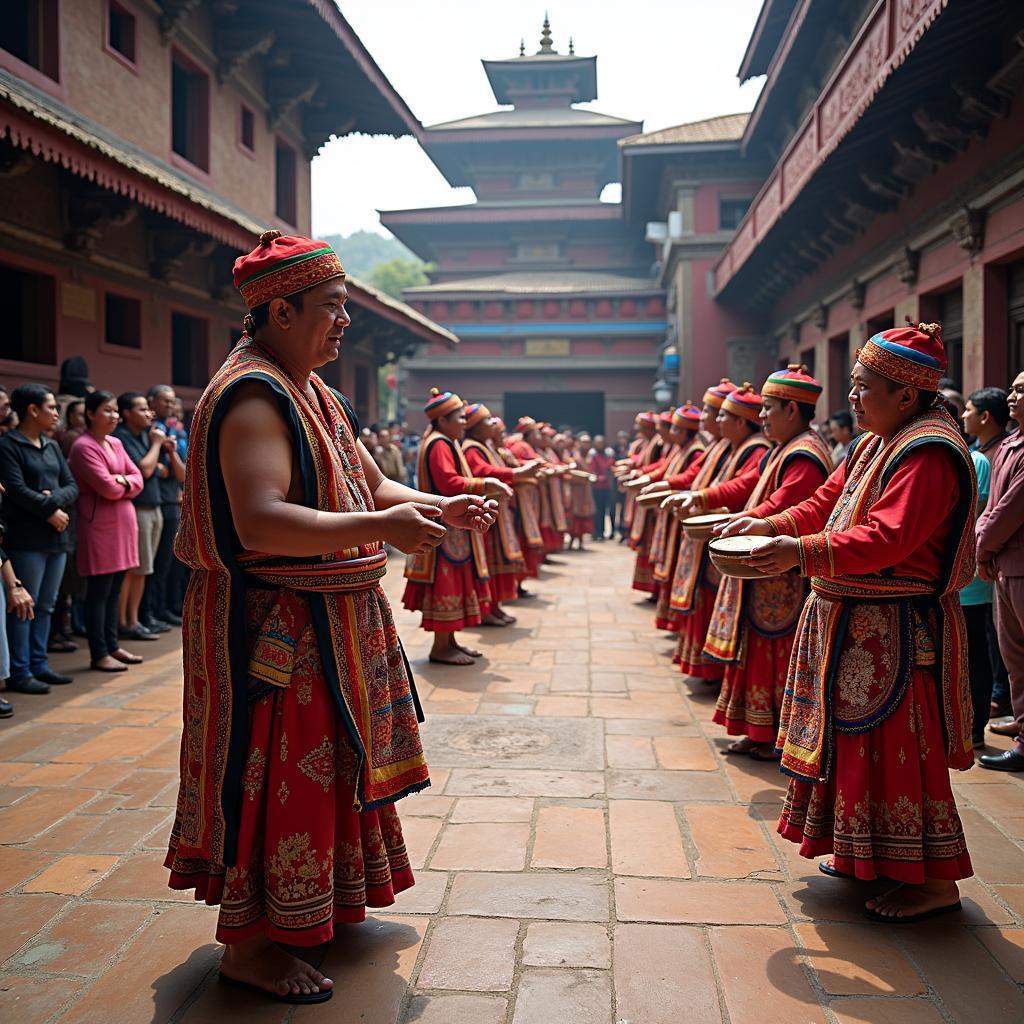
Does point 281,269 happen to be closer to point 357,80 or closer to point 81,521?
point 81,521

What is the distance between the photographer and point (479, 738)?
515cm

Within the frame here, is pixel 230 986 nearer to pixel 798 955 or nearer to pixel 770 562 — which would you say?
pixel 798 955

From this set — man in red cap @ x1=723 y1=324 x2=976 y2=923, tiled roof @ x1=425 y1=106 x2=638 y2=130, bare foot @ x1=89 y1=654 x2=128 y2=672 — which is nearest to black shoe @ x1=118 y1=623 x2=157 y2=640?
bare foot @ x1=89 y1=654 x2=128 y2=672

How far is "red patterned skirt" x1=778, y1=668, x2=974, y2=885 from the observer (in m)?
3.04

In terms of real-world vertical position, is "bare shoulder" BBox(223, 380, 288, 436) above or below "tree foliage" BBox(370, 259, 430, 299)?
below

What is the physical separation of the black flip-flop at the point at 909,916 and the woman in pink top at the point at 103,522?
16.3 ft

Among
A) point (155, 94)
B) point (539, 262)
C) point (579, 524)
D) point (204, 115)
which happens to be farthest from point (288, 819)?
point (539, 262)

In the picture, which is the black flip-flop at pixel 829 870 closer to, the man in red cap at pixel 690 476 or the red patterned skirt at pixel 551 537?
the man in red cap at pixel 690 476

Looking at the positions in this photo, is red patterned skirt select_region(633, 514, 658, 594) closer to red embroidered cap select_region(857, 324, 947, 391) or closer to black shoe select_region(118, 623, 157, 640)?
black shoe select_region(118, 623, 157, 640)

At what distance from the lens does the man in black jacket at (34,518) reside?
5.87 m

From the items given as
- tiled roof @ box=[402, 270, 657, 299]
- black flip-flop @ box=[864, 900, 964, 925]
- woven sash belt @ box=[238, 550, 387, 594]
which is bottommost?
black flip-flop @ box=[864, 900, 964, 925]

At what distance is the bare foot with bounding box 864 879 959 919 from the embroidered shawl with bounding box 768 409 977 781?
387 mm

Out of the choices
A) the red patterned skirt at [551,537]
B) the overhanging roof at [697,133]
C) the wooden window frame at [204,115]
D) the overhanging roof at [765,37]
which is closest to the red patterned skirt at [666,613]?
the red patterned skirt at [551,537]

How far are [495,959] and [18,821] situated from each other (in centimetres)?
218
